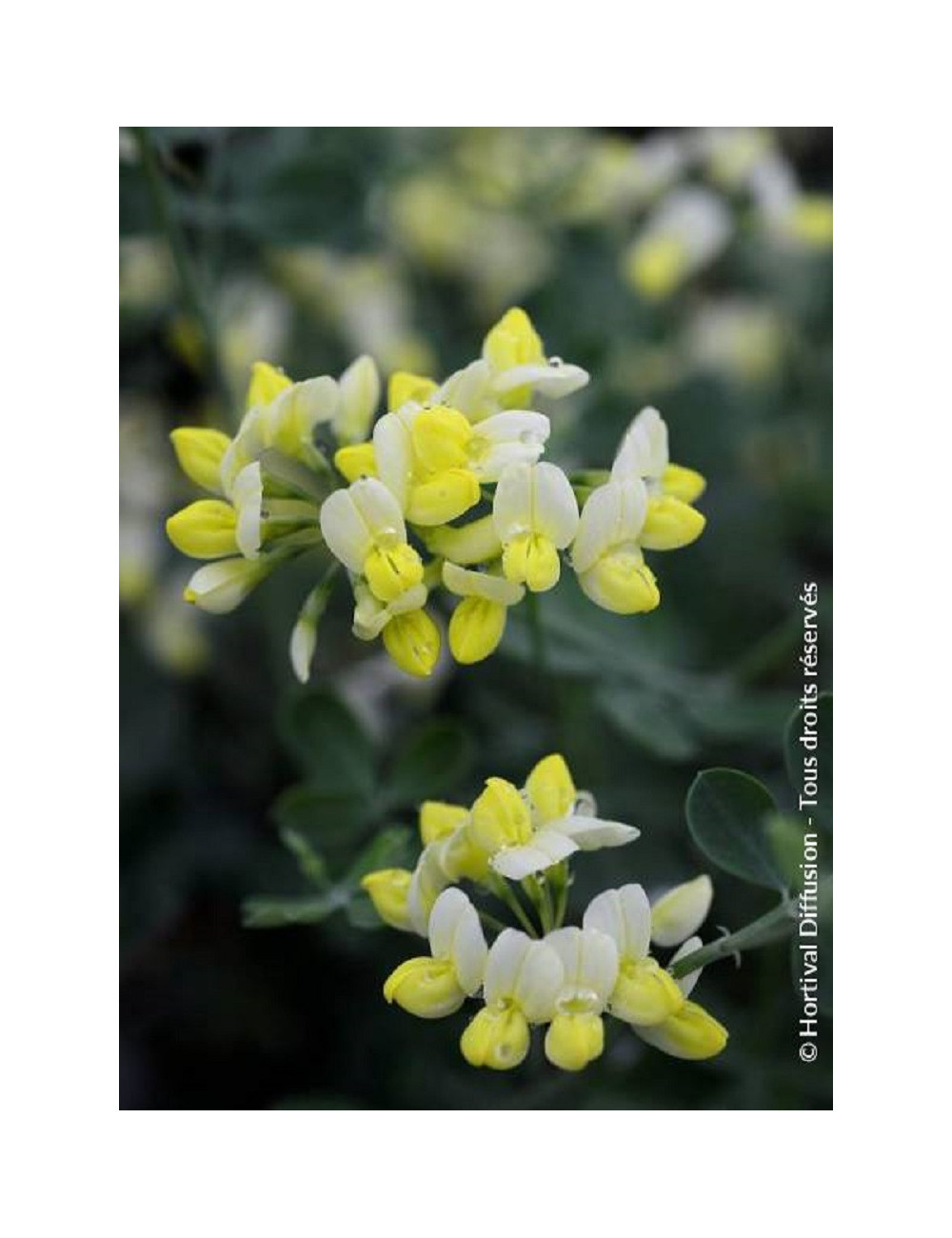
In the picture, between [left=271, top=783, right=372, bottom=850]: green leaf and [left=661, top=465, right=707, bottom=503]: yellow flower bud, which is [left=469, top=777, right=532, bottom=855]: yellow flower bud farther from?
[left=271, top=783, right=372, bottom=850]: green leaf

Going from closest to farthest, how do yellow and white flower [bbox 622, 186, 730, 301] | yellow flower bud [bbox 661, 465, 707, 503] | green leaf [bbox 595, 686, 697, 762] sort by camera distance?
yellow flower bud [bbox 661, 465, 707, 503]
green leaf [bbox 595, 686, 697, 762]
yellow and white flower [bbox 622, 186, 730, 301]

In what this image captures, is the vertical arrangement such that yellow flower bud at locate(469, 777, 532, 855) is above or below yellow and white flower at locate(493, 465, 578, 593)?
below

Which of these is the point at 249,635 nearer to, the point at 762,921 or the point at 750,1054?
the point at 750,1054

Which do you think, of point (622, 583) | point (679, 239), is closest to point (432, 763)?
point (622, 583)

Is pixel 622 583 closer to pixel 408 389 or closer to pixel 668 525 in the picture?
pixel 668 525

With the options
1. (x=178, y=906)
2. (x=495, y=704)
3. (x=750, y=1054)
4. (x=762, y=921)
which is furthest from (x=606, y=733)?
(x=762, y=921)

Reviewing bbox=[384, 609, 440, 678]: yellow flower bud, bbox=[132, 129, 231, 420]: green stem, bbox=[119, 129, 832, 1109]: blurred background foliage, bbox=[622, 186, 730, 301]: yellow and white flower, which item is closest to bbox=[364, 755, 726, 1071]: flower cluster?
bbox=[384, 609, 440, 678]: yellow flower bud
